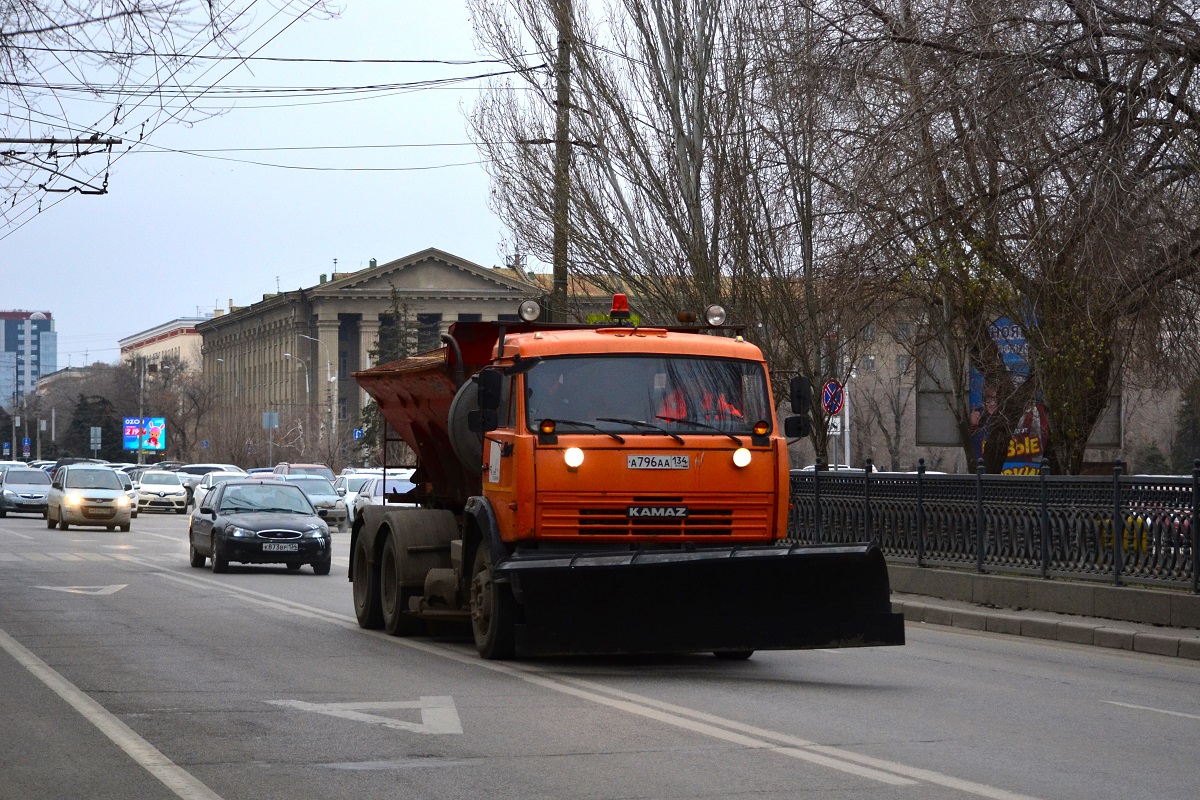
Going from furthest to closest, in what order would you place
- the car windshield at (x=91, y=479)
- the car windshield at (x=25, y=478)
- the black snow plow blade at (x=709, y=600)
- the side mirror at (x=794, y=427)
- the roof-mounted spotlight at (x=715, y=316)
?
the car windshield at (x=25, y=478)
the car windshield at (x=91, y=479)
the roof-mounted spotlight at (x=715, y=316)
the side mirror at (x=794, y=427)
the black snow plow blade at (x=709, y=600)

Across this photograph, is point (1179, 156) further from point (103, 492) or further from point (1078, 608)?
point (103, 492)

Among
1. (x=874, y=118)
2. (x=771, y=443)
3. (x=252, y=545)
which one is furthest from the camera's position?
(x=252, y=545)

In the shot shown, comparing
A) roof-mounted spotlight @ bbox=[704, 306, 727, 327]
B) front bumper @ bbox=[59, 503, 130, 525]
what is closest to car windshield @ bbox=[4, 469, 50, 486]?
front bumper @ bbox=[59, 503, 130, 525]

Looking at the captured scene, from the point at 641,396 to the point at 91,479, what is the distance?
3217 cm

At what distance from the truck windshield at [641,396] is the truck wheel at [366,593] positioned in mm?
4109

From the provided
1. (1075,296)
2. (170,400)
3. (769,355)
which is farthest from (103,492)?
(170,400)

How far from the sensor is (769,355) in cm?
2755

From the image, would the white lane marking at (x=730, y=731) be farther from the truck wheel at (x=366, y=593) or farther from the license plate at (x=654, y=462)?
the license plate at (x=654, y=462)

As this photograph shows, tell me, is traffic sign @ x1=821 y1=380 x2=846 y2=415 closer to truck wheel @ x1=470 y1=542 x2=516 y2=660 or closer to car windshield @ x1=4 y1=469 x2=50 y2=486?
truck wheel @ x1=470 y1=542 x2=516 y2=660

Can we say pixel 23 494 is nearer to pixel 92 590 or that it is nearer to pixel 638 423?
pixel 92 590

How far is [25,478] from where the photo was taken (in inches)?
1999

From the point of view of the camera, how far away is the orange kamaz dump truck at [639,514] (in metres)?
11.5

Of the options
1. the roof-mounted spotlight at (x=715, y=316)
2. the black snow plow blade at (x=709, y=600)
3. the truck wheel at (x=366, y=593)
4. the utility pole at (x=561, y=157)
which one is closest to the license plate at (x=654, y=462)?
the black snow plow blade at (x=709, y=600)

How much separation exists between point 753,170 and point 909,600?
9986mm
